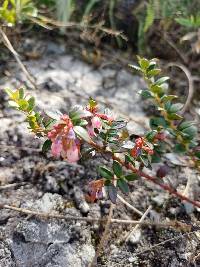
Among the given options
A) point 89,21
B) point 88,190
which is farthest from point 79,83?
point 88,190

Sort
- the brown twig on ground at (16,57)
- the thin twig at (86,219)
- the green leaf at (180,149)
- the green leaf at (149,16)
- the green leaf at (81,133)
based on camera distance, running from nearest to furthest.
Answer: the green leaf at (81,133)
the green leaf at (180,149)
the thin twig at (86,219)
the brown twig on ground at (16,57)
the green leaf at (149,16)

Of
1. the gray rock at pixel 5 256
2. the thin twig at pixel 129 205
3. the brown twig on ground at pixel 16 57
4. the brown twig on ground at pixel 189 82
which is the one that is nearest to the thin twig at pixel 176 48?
the brown twig on ground at pixel 189 82

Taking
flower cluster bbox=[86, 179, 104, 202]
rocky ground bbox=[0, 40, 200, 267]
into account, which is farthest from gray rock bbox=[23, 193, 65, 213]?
flower cluster bbox=[86, 179, 104, 202]

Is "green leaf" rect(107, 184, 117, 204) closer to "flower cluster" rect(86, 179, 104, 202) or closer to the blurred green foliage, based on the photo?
"flower cluster" rect(86, 179, 104, 202)

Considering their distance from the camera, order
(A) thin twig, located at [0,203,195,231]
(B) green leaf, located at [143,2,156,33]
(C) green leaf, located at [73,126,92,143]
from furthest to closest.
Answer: (B) green leaf, located at [143,2,156,33], (A) thin twig, located at [0,203,195,231], (C) green leaf, located at [73,126,92,143]

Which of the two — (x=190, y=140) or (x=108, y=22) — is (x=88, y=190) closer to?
(x=190, y=140)

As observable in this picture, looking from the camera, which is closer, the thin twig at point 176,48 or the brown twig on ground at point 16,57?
the brown twig on ground at point 16,57

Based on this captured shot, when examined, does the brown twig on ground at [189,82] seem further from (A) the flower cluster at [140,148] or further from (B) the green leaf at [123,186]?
(B) the green leaf at [123,186]

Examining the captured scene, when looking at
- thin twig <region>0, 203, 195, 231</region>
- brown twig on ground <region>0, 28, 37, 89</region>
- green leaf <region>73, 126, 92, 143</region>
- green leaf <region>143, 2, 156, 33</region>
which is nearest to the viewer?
A: green leaf <region>73, 126, 92, 143</region>
